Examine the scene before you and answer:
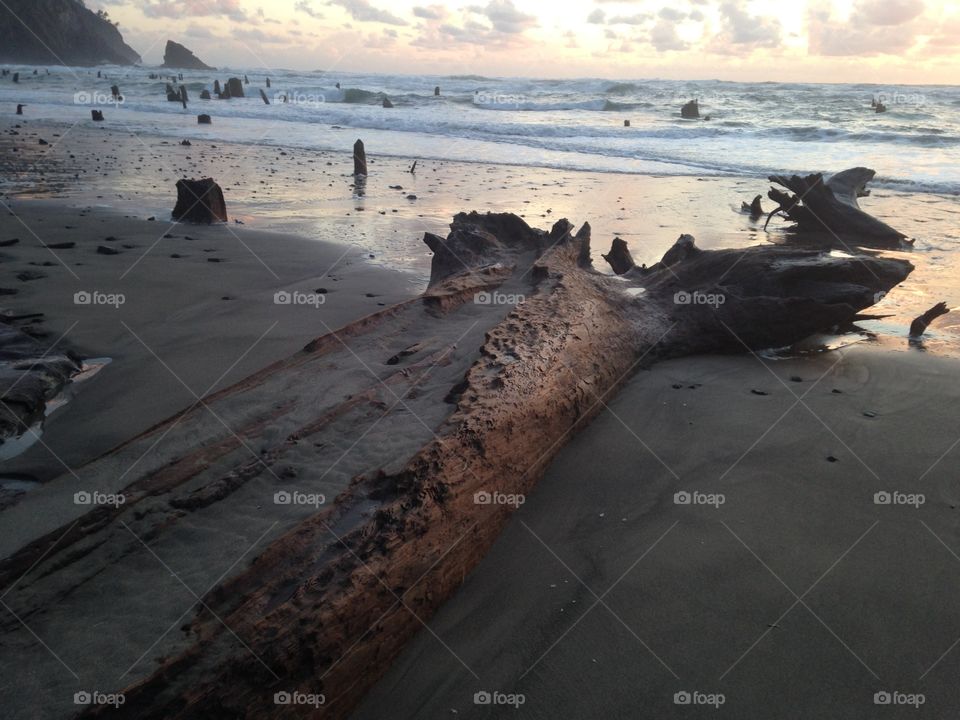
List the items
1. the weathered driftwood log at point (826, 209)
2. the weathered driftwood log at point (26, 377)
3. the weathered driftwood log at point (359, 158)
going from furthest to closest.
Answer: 1. the weathered driftwood log at point (359, 158)
2. the weathered driftwood log at point (826, 209)
3. the weathered driftwood log at point (26, 377)

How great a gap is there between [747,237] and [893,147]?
17.3 m

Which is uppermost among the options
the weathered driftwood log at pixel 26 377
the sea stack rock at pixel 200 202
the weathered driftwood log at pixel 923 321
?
the sea stack rock at pixel 200 202

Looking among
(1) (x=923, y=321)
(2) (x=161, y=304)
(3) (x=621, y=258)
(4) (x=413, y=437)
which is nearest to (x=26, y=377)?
(2) (x=161, y=304)

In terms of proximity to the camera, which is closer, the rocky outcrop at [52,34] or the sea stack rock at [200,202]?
the sea stack rock at [200,202]

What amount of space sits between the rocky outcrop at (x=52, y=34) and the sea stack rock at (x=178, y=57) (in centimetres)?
908

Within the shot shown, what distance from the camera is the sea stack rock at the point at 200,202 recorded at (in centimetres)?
914

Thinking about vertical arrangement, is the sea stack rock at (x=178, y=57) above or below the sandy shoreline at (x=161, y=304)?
above

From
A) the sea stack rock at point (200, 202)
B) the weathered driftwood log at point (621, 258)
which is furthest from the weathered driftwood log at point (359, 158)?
the weathered driftwood log at point (621, 258)

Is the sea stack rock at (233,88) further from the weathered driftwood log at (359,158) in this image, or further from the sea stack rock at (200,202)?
the sea stack rock at (200,202)

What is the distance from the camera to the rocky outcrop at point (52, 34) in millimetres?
91250

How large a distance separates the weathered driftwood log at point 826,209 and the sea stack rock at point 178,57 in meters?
131

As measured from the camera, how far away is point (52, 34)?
323 ft

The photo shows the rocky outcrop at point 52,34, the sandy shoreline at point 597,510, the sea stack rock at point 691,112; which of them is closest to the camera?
the sandy shoreline at point 597,510

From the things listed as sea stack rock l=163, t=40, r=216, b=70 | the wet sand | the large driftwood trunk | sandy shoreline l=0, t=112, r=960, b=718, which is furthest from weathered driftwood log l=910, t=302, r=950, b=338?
sea stack rock l=163, t=40, r=216, b=70
